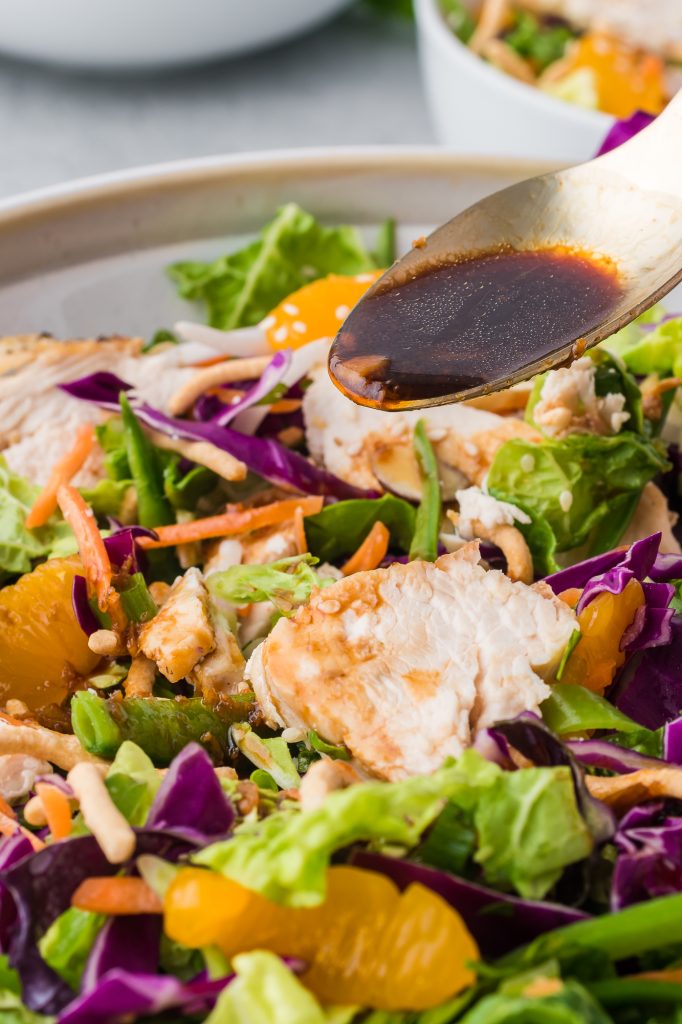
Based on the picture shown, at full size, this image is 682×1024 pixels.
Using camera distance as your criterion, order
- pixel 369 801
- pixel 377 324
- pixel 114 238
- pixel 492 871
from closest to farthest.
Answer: pixel 369 801, pixel 492 871, pixel 377 324, pixel 114 238

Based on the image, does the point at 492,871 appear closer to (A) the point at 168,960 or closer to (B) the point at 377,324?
(A) the point at 168,960

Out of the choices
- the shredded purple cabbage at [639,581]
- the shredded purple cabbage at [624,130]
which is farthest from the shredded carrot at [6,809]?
the shredded purple cabbage at [624,130]

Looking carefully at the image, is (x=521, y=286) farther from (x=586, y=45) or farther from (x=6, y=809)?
(x=586, y=45)

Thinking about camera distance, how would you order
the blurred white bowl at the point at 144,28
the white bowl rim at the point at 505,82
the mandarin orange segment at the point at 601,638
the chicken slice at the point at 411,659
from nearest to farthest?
the chicken slice at the point at 411,659 → the mandarin orange segment at the point at 601,638 → the white bowl rim at the point at 505,82 → the blurred white bowl at the point at 144,28

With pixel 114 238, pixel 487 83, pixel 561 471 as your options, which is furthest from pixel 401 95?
pixel 561 471

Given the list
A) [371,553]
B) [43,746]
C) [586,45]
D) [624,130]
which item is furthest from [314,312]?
[586,45]

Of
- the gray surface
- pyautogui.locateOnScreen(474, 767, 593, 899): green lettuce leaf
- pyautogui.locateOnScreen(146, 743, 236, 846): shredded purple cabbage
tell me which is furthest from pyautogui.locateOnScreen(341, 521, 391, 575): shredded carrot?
the gray surface

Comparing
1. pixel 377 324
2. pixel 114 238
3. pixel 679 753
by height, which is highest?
pixel 377 324

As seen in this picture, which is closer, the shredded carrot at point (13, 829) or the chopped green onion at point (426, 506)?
the shredded carrot at point (13, 829)

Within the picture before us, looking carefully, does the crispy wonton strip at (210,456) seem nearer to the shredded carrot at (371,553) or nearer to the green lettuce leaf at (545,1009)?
the shredded carrot at (371,553)
